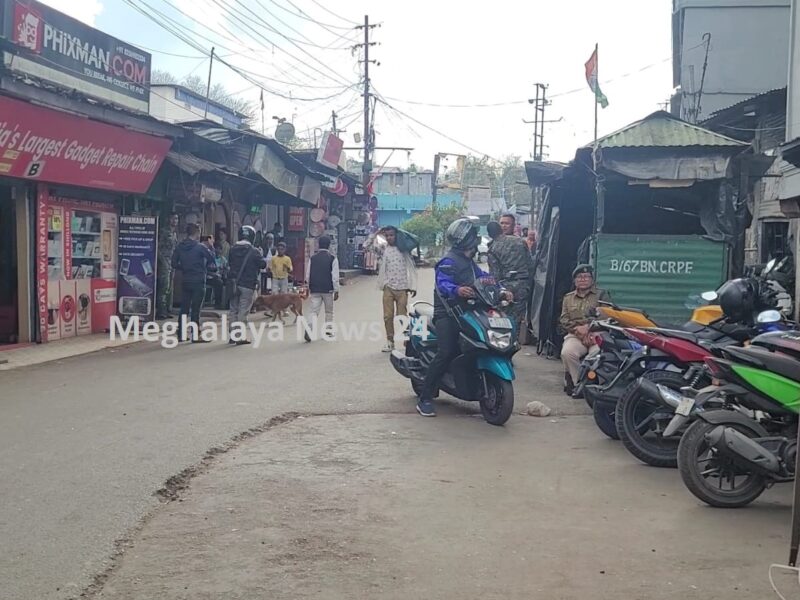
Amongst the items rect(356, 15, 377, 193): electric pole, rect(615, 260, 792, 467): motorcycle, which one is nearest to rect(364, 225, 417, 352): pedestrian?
rect(615, 260, 792, 467): motorcycle

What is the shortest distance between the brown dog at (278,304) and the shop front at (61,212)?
2.49 m

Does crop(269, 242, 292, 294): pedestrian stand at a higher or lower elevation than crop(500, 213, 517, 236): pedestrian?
lower

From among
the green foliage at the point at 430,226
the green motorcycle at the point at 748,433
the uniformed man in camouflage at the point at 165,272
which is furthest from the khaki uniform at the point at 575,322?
the green foliage at the point at 430,226

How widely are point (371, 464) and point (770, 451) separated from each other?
2737mm

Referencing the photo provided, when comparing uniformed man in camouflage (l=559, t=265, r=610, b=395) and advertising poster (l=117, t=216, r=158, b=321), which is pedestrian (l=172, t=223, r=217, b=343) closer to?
advertising poster (l=117, t=216, r=158, b=321)

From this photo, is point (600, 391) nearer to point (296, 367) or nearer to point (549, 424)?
point (549, 424)

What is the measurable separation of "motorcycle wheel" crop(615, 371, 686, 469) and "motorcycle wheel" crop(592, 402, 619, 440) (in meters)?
0.63

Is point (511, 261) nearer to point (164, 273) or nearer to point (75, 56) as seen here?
point (164, 273)

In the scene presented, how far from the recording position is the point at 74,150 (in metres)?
12.6

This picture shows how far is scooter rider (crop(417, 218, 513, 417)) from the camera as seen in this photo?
7922mm

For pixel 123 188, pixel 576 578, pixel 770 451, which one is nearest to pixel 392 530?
pixel 576 578

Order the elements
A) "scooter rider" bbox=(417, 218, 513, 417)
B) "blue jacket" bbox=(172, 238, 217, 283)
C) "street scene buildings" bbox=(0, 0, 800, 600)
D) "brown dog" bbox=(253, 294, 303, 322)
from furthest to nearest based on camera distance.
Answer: "brown dog" bbox=(253, 294, 303, 322) < "blue jacket" bbox=(172, 238, 217, 283) < "scooter rider" bbox=(417, 218, 513, 417) < "street scene buildings" bbox=(0, 0, 800, 600)

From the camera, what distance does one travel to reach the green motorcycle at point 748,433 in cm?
514

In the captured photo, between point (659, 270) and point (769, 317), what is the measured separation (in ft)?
13.2
